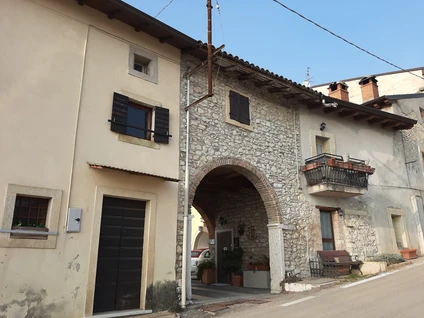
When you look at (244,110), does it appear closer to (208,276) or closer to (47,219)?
(47,219)

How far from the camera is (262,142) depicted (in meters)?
10.6

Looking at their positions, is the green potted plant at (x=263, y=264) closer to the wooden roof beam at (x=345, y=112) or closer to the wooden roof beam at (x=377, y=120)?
the wooden roof beam at (x=345, y=112)

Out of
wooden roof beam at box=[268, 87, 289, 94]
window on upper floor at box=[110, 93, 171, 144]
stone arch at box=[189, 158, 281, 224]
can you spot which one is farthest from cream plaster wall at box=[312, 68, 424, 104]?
window on upper floor at box=[110, 93, 171, 144]

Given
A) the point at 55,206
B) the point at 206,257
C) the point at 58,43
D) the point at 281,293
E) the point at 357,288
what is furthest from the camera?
the point at 206,257

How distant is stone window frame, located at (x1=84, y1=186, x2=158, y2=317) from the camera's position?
21.5 ft

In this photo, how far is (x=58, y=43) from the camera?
23.3ft

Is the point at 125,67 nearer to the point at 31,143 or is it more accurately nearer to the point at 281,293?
the point at 31,143

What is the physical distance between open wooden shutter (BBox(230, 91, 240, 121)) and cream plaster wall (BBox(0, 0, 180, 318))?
234 centimetres

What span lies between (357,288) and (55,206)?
7.23 meters

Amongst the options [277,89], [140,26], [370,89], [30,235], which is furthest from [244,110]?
[370,89]

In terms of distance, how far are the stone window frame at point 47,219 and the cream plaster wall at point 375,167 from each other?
759cm

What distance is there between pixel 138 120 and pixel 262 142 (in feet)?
13.4

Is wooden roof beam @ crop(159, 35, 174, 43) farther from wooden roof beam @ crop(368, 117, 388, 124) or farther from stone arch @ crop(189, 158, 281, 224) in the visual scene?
wooden roof beam @ crop(368, 117, 388, 124)

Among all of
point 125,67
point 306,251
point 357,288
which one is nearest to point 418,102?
point 306,251
